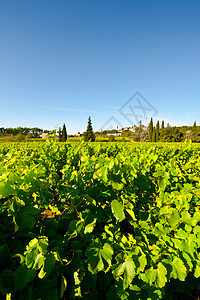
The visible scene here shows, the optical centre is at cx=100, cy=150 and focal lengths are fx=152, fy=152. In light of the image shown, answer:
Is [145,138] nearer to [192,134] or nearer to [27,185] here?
[192,134]

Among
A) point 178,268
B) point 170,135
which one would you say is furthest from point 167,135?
point 178,268

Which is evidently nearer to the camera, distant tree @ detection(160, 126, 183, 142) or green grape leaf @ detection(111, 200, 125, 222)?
green grape leaf @ detection(111, 200, 125, 222)

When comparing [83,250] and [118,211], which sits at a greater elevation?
[118,211]

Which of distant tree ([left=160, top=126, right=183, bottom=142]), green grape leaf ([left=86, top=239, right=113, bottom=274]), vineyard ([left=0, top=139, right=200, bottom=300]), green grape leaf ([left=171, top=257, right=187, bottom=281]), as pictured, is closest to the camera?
vineyard ([left=0, top=139, right=200, bottom=300])

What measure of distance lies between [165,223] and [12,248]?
153 centimetres

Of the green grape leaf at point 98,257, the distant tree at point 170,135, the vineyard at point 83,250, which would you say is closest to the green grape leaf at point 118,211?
the vineyard at point 83,250

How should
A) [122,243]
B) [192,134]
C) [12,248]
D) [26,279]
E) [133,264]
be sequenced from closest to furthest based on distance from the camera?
[26,279] → [133,264] → [12,248] → [122,243] → [192,134]

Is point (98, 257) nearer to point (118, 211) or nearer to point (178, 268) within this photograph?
point (118, 211)

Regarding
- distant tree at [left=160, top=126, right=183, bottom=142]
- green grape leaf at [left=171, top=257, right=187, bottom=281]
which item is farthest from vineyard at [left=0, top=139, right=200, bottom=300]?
distant tree at [left=160, top=126, right=183, bottom=142]

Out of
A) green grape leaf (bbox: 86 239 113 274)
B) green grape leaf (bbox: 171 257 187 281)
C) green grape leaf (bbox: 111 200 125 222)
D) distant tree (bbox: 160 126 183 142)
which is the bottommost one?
green grape leaf (bbox: 171 257 187 281)

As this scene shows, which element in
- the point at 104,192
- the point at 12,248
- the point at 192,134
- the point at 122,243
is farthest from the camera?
the point at 192,134

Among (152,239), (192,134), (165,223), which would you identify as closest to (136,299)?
(152,239)

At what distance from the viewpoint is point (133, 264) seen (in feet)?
3.76

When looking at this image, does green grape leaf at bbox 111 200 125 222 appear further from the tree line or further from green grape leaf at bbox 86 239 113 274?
the tree line
